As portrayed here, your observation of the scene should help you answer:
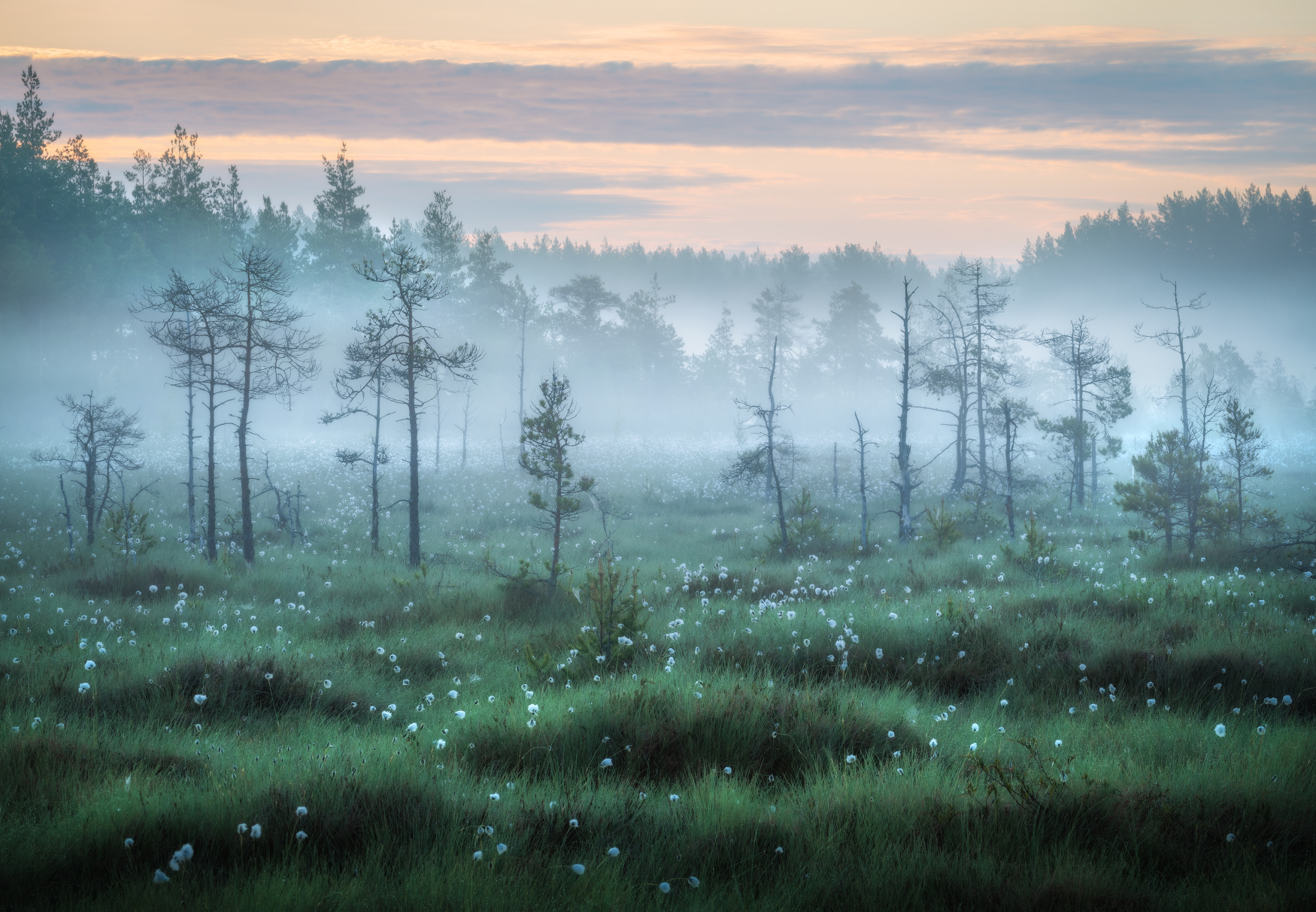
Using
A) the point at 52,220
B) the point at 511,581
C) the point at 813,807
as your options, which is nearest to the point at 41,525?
the point at 511,581

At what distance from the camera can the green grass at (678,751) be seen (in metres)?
3.53

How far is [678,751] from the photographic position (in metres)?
5.38

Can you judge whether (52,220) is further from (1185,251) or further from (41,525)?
(1185,251)

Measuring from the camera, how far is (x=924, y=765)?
198 inches

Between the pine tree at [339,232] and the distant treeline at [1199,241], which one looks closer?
the pine tree at [339,232]

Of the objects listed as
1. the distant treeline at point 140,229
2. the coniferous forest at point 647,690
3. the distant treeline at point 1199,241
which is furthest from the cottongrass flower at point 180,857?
the distant treeline at point 1199,241

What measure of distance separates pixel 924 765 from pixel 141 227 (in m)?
60.1

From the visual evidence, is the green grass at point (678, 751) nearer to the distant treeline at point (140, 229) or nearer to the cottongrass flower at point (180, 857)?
the cottongrass flower at point (180, 857)

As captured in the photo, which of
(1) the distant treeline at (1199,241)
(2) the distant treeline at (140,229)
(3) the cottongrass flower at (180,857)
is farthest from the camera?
(1) the distant treeline at (1199,241)

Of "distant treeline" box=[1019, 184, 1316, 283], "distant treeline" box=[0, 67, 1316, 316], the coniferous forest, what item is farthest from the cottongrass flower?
"distant treeline" box=[1019, 184, 1316, 283]

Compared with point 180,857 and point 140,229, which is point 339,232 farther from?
point 180,857

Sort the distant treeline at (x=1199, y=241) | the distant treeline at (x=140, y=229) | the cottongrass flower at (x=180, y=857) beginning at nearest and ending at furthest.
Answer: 1. the cottongrass flower at (x=180, y=857)
2. the distant treeline at (x=140, y=229)
3. the distant treeline at (x=1199, y=241)

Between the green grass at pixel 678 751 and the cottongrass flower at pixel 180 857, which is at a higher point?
the cottongrass flower at pixel 180 857

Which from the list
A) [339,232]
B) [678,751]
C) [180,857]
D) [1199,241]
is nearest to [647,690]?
[678,751]
